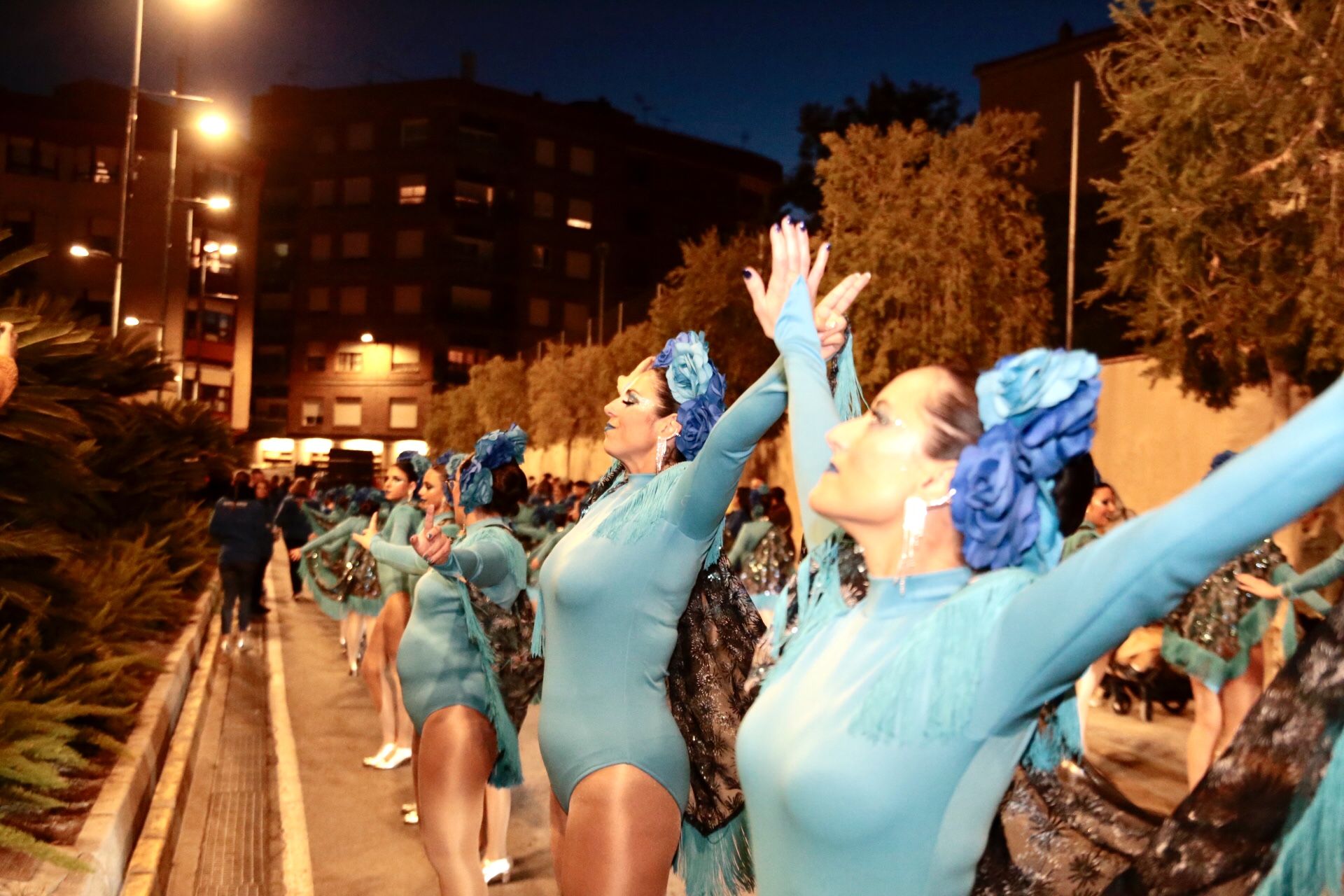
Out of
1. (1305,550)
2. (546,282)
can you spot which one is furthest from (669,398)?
(546,282)

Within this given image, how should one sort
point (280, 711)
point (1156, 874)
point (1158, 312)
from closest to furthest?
point (1156, 874) < point (280, 711) < point (1158, 312)

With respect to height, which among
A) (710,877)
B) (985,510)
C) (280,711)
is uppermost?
(985,510)

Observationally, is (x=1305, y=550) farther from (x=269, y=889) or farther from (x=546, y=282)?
(x=546, y=282)

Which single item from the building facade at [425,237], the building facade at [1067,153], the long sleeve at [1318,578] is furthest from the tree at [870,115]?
the long sleeve at [1318,578]

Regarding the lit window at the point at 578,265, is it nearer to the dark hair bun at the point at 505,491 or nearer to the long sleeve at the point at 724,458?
the dark hair bun at the point at 505,491

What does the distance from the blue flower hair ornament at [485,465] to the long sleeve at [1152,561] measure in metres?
4.05

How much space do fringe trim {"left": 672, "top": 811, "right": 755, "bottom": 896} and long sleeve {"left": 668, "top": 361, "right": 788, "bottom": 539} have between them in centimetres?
86

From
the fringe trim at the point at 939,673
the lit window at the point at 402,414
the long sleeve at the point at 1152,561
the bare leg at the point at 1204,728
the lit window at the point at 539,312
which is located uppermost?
the lit window at the point at 539,312

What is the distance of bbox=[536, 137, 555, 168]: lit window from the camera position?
76.6m

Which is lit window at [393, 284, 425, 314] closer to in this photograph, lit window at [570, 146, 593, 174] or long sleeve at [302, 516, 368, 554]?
lit window at [570, 146, 593, 174]

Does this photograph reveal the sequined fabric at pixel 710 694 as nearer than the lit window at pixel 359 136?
Yes

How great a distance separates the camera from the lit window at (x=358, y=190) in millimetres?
75188

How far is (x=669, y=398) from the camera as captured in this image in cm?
414

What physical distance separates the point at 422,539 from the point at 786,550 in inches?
316
